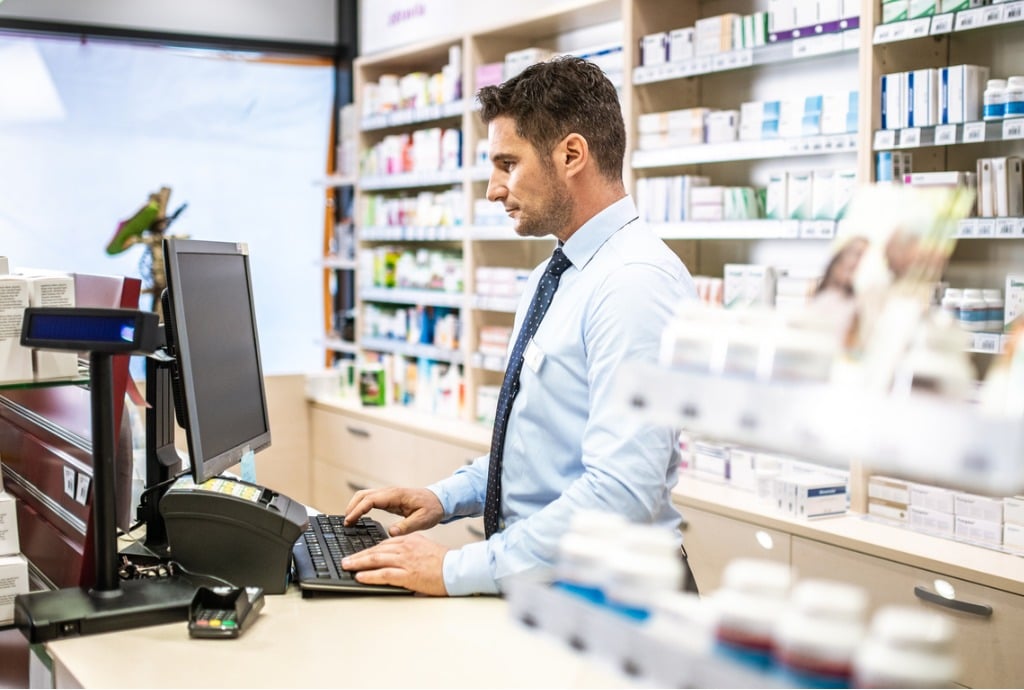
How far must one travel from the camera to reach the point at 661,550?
1.12 meters

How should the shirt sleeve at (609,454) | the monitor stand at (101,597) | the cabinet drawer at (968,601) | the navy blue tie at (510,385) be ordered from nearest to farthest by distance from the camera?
the monitor stand at (101,597) < the shirt sleeve at (609,454) < the navy blue tie at (510,385) < the cabinet drawer at (968,601)

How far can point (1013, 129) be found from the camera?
9.27 ft

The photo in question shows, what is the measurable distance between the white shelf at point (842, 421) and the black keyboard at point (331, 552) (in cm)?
101

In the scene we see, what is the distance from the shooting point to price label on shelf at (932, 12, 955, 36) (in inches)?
117

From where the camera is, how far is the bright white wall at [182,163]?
5.99 metres

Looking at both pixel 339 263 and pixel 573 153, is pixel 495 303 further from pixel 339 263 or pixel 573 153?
pixel 573 153

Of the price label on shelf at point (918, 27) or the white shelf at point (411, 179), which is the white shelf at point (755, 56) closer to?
the price label on shelf at point (918, 27)

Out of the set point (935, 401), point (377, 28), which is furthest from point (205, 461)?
point (377, 28)

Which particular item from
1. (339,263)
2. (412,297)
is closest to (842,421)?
(412,297)

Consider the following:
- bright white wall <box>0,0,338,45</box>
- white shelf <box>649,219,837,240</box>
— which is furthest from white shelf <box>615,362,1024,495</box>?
bright white wall <box>0,0,338,45</box>

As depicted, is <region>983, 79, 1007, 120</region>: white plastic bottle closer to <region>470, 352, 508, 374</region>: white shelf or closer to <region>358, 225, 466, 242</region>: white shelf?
<region>470, 352, 508, 374</region>: white shelf

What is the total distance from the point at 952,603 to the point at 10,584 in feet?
7.27

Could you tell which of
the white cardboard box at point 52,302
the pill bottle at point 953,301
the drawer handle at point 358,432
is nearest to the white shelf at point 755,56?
the pill bottle at point 953,301

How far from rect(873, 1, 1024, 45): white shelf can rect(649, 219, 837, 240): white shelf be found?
59 cm
